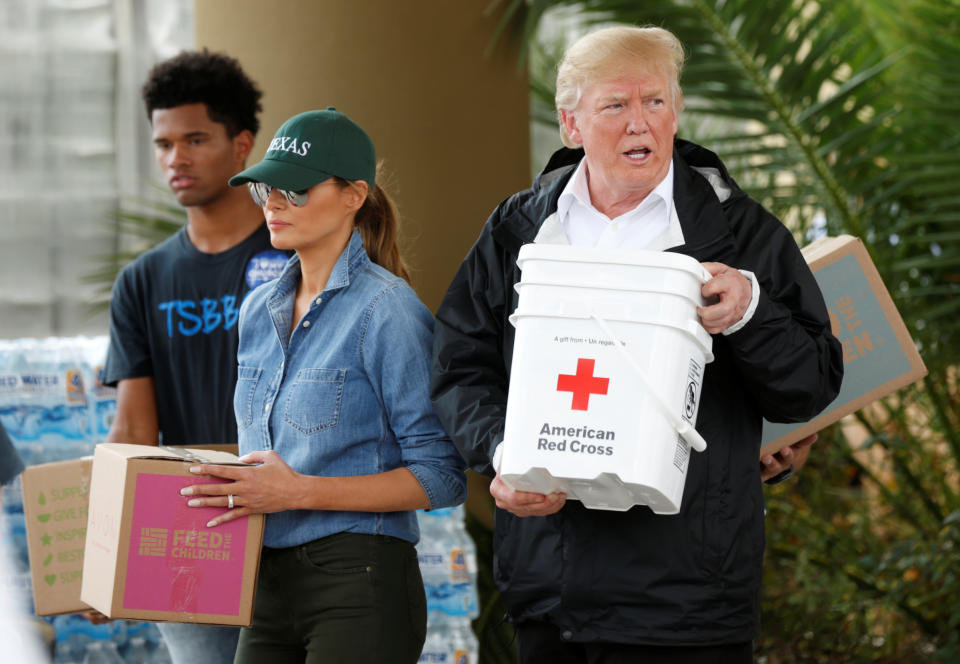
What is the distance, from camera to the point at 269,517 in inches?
71.2

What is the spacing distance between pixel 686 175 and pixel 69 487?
4.67 feet

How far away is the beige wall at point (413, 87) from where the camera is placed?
3258 millimetres

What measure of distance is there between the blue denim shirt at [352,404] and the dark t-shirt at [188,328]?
582mm

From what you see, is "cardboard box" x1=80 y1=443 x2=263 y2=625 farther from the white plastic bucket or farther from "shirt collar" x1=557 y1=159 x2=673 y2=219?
"shirt collar" x1=557 y1=159 x2=673 y2=219

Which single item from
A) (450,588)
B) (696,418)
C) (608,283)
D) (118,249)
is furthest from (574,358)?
(118,249)

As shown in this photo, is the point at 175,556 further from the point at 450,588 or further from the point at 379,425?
the point at 450,588

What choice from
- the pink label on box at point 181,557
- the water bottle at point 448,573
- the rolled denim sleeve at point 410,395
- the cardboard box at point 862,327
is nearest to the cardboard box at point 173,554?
the pink label on box at point 181,557

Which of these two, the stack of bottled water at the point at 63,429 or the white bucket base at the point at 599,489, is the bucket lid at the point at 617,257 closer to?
the white bucket base at the point at 599,489

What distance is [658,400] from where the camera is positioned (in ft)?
4.60

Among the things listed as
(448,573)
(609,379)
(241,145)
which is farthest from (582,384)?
(448,573)

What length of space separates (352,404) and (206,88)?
122cm

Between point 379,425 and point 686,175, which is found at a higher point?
point 686,175

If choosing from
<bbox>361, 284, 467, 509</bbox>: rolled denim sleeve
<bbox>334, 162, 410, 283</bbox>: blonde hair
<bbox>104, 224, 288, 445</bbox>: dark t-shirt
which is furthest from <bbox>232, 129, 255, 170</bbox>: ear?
<bbox>361, 284, 467, 509</bbox>: rolled denim sleeve

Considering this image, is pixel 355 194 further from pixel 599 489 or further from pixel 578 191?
pixel 599 489
